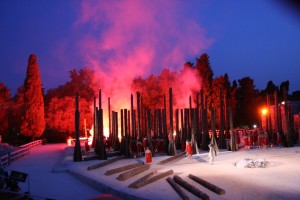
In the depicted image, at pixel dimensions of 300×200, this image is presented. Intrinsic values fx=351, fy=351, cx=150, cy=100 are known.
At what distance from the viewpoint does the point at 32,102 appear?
39750 mm

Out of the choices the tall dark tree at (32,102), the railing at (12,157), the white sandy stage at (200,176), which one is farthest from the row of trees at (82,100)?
the white sandy stage at (200,176)

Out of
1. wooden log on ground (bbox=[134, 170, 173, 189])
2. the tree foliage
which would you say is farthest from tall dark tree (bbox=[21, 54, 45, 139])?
wooden log on ground (bbox=[134, 170, 173, 189])

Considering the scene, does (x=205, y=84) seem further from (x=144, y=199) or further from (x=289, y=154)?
(x=144, y=199)

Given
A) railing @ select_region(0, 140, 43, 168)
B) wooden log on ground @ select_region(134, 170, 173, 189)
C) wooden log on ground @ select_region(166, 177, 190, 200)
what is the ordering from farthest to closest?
railing @ select_region(0, 140, 43, 168) → wooden log on ground @ select_region(134, 170, 173, 189) → wooden log on ground @ select_region(166, 177, 190, 200)

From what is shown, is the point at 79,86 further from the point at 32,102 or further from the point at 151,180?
the point at 151,180

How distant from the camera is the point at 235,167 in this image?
15273 mm

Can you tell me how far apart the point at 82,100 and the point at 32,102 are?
7.93 metres

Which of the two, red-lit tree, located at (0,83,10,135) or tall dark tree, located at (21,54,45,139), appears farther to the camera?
red-lit tree, located at (0,83,10,135)

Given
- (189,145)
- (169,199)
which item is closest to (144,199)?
(169,199)

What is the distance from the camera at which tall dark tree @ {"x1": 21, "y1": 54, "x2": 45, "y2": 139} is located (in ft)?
130

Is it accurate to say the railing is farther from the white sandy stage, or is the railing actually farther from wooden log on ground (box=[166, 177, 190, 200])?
wooden log on ground (box=[166, 177, 190, 200])

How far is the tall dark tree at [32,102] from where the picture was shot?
39656 millimetres

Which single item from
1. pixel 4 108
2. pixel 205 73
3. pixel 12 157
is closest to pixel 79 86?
pixel 4 108

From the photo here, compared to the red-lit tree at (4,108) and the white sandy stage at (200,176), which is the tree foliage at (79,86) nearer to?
the red-lit tree at (4,108)
